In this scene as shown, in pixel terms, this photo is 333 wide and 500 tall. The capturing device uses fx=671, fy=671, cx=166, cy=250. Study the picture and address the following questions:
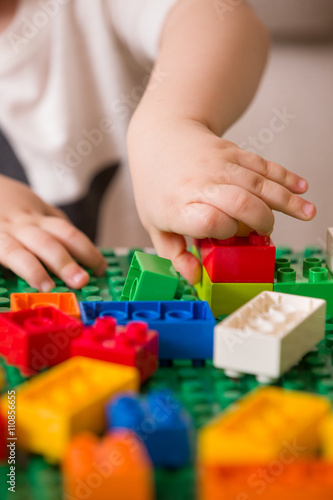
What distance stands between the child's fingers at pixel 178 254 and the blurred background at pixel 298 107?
37.9 inches

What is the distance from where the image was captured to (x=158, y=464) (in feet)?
1.07

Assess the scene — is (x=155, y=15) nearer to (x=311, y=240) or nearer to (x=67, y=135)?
(x=67, y=135)

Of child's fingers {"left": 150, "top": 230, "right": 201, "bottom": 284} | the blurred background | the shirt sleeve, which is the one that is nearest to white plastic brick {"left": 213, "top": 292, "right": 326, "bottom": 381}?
child's fingers {"left": 150, "top": 230, "right": 201, "bottom": 284}

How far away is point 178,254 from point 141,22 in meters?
0.64

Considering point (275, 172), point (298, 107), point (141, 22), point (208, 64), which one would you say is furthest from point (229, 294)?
point (298, 107)

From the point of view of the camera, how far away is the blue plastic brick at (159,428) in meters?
0.32

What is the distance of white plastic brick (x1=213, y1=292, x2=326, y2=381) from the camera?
41 centimetres

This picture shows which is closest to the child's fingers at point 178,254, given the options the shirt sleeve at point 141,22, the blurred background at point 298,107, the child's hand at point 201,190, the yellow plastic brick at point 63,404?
the child's hand at point 201,190

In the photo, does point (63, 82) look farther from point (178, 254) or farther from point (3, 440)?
point (3, 440)

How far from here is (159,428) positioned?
322 millimetres

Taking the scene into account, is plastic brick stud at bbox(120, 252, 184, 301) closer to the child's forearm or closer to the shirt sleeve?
the child's forearm

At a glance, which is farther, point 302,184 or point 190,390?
point 302,184

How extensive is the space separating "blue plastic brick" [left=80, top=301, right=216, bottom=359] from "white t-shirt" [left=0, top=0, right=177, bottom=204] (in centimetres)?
70

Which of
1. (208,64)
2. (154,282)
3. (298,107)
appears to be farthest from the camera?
(298,107)
